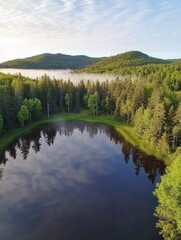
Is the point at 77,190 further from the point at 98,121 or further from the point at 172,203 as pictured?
the point at 98,121

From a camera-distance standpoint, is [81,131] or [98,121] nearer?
[81,131]

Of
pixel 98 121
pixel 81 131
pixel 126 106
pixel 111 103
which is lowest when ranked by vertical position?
pixel 81 131

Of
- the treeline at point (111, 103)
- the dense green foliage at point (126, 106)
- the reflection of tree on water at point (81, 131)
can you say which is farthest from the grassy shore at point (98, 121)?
the treeline at point (111, 103)

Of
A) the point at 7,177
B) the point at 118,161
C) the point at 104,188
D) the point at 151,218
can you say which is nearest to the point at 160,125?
the point at 118,161

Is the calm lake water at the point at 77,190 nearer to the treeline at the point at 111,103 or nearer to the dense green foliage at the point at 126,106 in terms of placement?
the dense green foliage at the point at 126,106

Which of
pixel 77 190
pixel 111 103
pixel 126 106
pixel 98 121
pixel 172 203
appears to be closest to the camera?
pixel 172 203

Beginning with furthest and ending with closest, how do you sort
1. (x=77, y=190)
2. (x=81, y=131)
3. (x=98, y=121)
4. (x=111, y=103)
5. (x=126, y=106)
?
(x=111, y=103) → (x=98, y=121) → (x=126, y=106) → (x=81, y=131) → (x=77, y=190)

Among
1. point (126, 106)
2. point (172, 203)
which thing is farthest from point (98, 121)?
point (172, 203)
